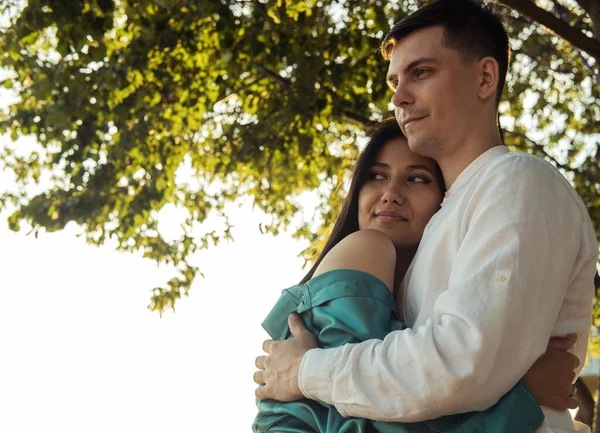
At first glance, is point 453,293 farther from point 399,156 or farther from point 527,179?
point 399,156

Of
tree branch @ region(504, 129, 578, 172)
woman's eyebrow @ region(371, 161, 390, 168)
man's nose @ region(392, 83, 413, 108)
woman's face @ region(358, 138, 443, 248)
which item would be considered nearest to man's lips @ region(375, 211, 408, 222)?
woman's face @ region(358, 138, 443, 248)

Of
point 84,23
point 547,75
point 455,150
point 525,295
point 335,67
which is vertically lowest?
point 525,295

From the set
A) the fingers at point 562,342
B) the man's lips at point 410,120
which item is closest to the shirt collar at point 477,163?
the man's lips at point 410,120

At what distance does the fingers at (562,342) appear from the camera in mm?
2473

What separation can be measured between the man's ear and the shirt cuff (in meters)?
1.03

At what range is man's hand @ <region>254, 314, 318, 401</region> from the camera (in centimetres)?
252

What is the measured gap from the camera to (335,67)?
963 cm

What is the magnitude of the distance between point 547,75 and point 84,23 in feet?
22.3

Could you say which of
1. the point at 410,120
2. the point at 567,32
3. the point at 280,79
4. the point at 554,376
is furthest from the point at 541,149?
the point at 554,376

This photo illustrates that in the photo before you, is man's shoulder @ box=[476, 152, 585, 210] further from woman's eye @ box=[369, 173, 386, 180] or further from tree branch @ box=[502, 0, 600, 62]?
tree branch @ box=[502, 0, 600, 62]

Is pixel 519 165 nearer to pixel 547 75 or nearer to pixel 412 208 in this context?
pixel 412 208

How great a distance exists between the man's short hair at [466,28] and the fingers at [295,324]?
1010 millimetres

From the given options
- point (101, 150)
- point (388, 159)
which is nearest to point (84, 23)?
point (101, 150)

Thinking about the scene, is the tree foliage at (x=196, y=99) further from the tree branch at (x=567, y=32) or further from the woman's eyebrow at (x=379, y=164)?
the woman's eyebrow at (x=379, y=164)
